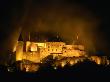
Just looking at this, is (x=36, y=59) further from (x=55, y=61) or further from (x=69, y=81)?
(x=69, y=81)

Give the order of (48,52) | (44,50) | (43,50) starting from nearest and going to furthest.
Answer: (43,50)
(44,50)
(48,52)

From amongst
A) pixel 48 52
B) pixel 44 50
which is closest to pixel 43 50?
pixel 44 50

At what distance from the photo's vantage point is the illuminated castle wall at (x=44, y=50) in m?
65.1

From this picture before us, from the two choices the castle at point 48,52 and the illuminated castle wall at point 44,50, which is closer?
the castle at point 48,52

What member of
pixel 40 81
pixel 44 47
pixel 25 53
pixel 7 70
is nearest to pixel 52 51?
pixel 44 47

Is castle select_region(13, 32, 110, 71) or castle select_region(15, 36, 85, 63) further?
castle select_region(15, 36, 85, 63)

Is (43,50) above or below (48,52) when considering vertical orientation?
above

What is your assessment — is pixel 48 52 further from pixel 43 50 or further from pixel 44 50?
pixel 43 50

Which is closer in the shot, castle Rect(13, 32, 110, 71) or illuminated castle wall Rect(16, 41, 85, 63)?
castle Rect(13, 32, 110, 71)

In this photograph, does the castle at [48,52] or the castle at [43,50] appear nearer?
the castle at [48,52]

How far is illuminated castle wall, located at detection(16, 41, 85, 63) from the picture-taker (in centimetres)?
6512

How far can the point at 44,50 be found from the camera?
68125 millimetres

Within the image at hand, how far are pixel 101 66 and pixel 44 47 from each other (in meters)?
10.2

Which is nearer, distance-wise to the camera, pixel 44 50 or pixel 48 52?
pixel 44 50
